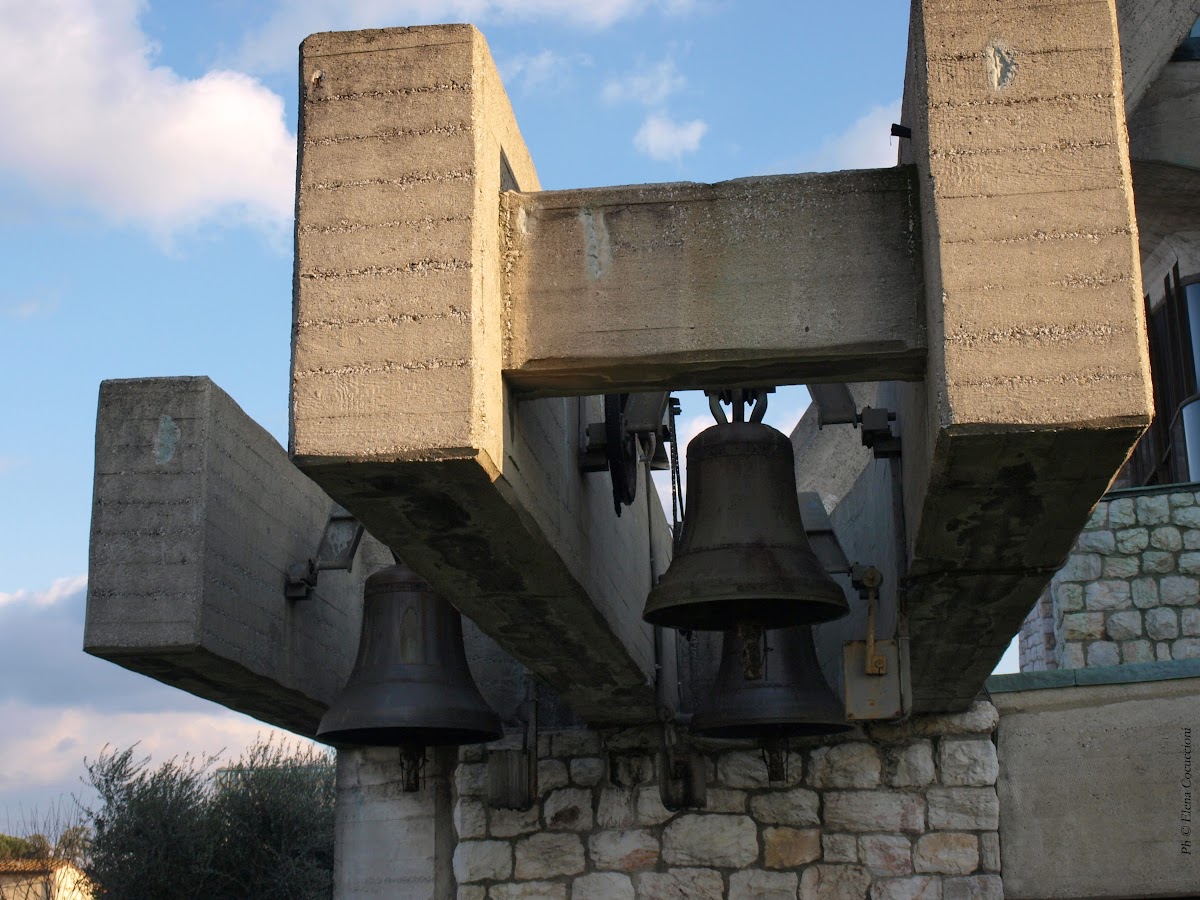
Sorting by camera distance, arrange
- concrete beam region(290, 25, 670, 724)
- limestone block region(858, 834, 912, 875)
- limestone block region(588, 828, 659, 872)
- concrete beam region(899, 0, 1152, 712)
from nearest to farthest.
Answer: concrete beam region(899, 0, 1152, 712) < concrete beam region(290, 25, 670, 724) < limestone block region(858, 834, 912, 875) < limestone block region(588, 828, 659, 872)

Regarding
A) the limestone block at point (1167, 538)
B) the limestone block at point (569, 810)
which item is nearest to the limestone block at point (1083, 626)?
the limestone block at point (1167, 538)

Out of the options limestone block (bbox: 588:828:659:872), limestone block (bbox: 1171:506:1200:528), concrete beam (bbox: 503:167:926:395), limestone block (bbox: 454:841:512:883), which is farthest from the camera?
limestone block (bbox: 1171:506:1200:528)

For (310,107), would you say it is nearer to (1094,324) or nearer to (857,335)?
(857,335)

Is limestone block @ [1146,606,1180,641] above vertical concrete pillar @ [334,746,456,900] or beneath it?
above

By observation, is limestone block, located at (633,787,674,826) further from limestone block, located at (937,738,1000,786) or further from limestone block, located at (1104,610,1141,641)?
limestone block, located at (1104,610,1141,641)

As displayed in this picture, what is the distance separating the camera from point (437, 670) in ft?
18.7

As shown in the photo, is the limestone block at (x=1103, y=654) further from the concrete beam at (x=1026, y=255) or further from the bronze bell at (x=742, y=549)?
the concrete beam at (x=1026, y=255)

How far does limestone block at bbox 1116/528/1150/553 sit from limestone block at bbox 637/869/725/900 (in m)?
3.03

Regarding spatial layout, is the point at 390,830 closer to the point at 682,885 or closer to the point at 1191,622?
the point at 682,885

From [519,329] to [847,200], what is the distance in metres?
0.87

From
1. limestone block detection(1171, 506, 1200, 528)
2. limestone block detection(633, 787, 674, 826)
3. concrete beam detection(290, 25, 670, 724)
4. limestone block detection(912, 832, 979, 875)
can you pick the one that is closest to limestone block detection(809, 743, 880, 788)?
limestone block detection(912, 832, 979, 875)

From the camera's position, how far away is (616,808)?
6.77 metres

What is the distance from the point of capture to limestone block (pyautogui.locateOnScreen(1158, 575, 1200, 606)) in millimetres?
7863

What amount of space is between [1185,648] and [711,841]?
291 cm
